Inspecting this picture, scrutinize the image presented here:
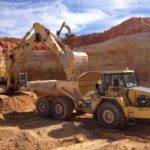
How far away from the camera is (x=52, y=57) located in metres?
32.0

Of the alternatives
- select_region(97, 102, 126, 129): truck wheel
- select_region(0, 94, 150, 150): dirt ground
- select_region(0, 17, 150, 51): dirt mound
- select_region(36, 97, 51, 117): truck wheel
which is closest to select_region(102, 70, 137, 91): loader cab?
select_region(97, 102, 126, 129): truck wheel

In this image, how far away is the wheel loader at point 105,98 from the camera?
36.1 feet

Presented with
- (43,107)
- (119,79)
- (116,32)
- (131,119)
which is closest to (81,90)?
(43,107)

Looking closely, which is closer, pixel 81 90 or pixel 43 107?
pixel 81 90

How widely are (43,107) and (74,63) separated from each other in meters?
2.22

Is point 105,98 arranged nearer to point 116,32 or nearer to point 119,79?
point 119,79

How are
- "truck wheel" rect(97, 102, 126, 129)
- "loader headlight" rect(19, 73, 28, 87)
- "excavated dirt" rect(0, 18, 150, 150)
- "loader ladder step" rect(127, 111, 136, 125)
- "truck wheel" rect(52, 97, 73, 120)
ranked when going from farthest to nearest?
1. "loader headlight" rect(19, 73, 28, 87)
2. "truck wheel" rect(52, 97, 73, 120)
3. "truck wheel" rect(97, 102, 126, 129)
4. "loader ladder step" rect(127, 111, 136, 125)
5. "excavated dirt" rect(0, 18, 150, 150)

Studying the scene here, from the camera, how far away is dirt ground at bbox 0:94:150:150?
30.1 ft

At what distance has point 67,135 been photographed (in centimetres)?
1071

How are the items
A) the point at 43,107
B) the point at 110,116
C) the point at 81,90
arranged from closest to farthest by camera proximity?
the point at 110,116 → the point at 81,90 → the point at 43,107

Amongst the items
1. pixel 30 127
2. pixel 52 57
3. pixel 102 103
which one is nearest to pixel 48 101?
pixel 30 127

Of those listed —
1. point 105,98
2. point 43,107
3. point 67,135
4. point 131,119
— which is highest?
point 105,98

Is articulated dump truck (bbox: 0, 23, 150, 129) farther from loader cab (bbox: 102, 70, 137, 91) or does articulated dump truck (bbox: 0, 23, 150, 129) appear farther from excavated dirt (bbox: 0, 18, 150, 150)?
excavated dirt (bbox: 0, 18, 150, 150)

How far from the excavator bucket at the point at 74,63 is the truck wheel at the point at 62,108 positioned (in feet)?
3.10
